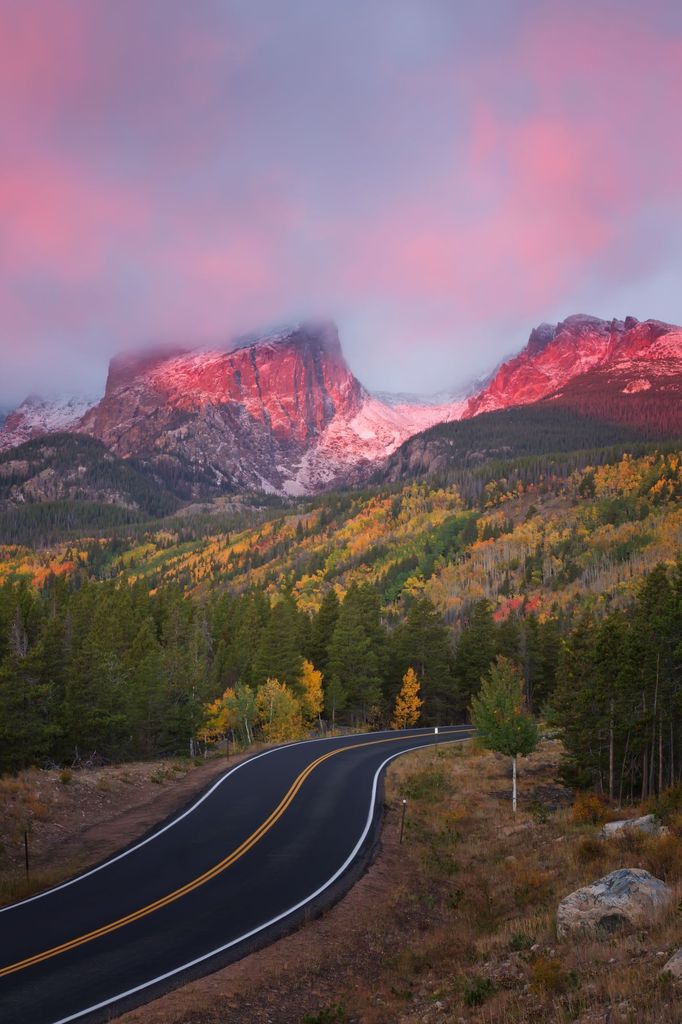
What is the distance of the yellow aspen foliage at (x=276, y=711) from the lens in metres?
58.3

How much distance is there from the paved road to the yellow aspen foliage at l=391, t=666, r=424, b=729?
114 ft

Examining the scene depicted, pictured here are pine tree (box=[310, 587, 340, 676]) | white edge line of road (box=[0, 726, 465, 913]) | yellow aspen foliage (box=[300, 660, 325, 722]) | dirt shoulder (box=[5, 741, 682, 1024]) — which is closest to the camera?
dirt shoulder (box=[5, 741, 682, 1024])

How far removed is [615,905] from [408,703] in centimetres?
5682

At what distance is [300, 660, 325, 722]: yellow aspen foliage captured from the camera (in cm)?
6316

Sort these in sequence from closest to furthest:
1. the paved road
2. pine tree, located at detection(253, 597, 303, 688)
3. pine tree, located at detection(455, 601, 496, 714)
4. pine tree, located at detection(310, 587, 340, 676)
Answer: the paved road → pine tree, located at detection(253, 597, 303, 688) → pine tree, located at detection(310, 587, 340, 676) → pine tree, located at detection(455, 601, 496, 714)

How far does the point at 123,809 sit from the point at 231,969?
1587 cm

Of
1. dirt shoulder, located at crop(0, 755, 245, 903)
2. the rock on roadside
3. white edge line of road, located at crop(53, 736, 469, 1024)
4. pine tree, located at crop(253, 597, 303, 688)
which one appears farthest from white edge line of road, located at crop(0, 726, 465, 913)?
pine tree, located at crop(253, 597, 303, 688)

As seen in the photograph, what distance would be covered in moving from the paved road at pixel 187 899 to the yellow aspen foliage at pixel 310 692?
2875 centimetres

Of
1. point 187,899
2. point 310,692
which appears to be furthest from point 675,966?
point 310,692

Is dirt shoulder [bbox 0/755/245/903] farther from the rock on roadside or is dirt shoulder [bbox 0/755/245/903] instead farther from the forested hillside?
the rock on roadside

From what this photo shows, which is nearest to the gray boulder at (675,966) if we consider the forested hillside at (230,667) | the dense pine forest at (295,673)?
the dense pine forest at (295,673)

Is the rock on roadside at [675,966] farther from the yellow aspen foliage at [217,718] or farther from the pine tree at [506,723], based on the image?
the yellow aspen foliage at [217,718]

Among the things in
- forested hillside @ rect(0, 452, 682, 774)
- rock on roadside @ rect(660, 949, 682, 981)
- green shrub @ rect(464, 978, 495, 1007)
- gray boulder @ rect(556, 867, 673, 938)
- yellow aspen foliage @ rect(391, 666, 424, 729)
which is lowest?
yellow aspen foliage @ rect(391, 666, 424, 729)

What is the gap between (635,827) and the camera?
21.5 metres
